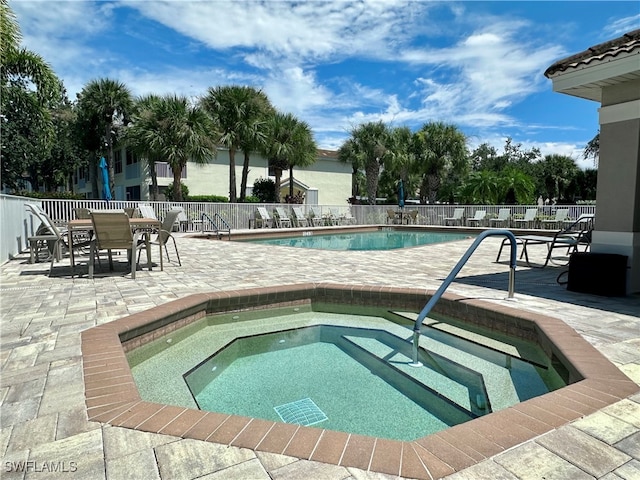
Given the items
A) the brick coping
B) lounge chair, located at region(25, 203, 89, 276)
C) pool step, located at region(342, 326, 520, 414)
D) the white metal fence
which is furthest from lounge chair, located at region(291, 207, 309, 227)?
the brick coping

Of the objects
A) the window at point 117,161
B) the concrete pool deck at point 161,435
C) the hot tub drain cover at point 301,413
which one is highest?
the window at point 117,161

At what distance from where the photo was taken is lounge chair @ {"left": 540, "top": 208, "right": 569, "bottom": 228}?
16.8 m

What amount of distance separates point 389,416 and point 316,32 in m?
10.4

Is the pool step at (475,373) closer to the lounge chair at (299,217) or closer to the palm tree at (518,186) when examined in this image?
the lounge chair at (299,217)

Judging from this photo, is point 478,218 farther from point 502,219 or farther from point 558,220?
point 558,220

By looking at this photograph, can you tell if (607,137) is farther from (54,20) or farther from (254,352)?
(54,20)

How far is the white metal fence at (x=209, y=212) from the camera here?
25.3 ft

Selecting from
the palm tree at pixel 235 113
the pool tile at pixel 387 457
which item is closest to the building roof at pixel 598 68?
the pool tile at pixel 387 457

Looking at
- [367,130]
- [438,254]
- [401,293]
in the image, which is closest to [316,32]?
[438,254]

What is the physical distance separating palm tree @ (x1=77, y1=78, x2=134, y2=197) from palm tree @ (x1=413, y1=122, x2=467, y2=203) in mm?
18509

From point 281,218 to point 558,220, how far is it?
1258 cm

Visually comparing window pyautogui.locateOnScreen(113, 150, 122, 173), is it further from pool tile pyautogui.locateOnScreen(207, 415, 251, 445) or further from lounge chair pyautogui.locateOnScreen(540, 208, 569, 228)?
pool tile pyautogui.locateOnScreen(207, 415, 251, 445)

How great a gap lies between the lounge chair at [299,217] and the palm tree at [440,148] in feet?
32.0

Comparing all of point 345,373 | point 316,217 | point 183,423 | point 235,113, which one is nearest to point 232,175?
point 235,113
